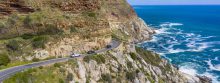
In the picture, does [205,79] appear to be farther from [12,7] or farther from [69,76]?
[12,7]

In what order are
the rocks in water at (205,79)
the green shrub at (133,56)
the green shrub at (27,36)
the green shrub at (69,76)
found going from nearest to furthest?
the green shrub at (69,76)
the green shrub at (27,36)
the green shrub at (133,56)
the rocks in water at (205,79)

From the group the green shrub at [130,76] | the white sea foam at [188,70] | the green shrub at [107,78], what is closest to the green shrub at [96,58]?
the green shrub at [107,78]

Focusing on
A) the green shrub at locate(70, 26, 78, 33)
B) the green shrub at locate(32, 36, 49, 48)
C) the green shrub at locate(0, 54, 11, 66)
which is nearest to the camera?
the green shrub at locate(0, 54, 11, 66)

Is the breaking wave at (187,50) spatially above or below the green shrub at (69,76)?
below

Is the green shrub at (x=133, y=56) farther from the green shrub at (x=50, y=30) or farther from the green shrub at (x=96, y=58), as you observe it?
the green shrub at (x=50, y=30)

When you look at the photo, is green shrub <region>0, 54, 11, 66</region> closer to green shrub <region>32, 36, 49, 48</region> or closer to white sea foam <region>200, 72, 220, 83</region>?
green shrub <region>32, 36, 49, 48</region>

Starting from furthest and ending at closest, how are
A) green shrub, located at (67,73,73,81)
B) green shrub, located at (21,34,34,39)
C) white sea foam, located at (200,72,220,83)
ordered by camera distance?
1. white sea foam, located at (200,72,220,83)
2. green shrub, located at (21,34,34,39)
3. green shrub, located at (67,73,73,81)

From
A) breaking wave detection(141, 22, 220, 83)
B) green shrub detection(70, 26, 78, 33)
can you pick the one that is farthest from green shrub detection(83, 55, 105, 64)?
breaking wave detection(141, 22, 220, 83)

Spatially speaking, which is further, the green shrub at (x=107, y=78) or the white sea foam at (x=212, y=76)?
the white sea foam at (x=212, y=76)

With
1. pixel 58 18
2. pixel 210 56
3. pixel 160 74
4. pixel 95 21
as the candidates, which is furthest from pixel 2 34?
pixel 210 56
